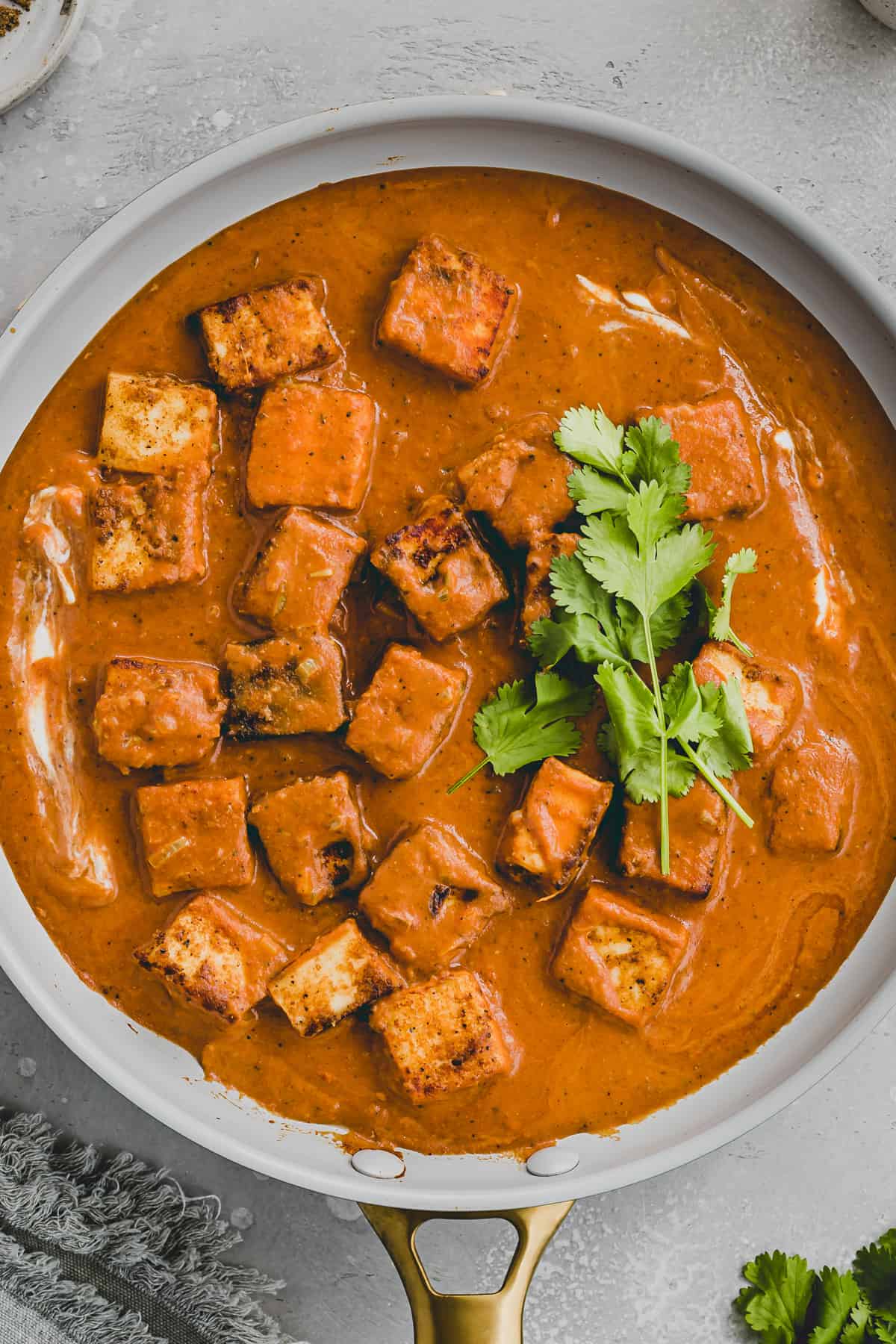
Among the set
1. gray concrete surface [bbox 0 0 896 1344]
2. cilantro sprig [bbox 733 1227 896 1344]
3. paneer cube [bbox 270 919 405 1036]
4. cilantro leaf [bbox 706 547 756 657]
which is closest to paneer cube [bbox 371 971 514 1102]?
paneer cube [bbox 270 919 405 1036]

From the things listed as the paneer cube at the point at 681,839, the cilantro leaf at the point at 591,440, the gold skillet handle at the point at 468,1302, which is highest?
the cilantro leaf at the point at 591,440

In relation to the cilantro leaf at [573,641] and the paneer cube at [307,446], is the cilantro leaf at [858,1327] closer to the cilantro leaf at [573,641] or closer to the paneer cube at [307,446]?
the cilantro leaf at [573,641]

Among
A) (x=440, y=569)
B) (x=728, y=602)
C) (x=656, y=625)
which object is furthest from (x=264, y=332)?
(x=728, y=602)

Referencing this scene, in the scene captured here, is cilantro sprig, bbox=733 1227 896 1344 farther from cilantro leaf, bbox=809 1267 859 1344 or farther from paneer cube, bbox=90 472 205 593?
paneer cube, bbox=90 472 205 593

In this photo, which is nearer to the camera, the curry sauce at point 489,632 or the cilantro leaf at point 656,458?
the cilantro leaf at point 656,458

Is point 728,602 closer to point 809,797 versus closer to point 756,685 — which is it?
point 756,685

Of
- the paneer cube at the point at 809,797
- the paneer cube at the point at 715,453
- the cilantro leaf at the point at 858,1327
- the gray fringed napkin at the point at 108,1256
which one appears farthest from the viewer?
the cilantro leaf at the point at 858,1327

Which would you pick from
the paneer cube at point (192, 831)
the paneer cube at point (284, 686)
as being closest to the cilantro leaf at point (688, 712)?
the paneer cube at point (284, 686)
